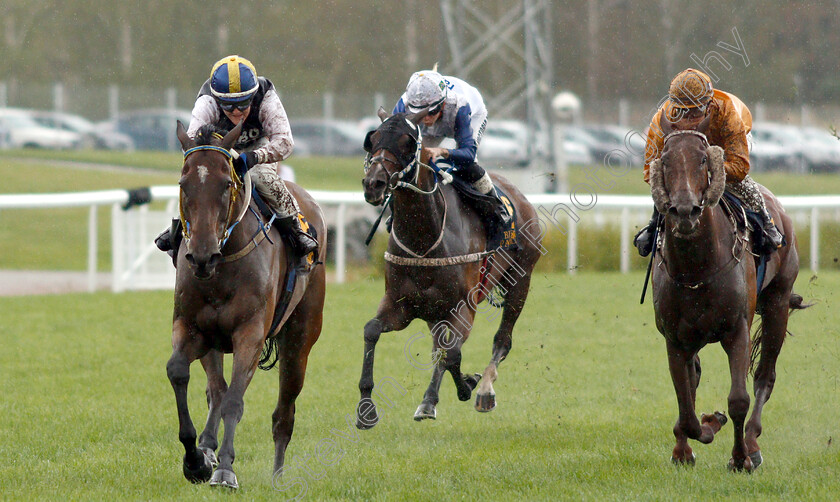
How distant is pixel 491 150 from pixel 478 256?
19595mm

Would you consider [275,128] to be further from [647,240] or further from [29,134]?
[29,134]

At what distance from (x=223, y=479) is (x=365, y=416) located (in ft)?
4.71

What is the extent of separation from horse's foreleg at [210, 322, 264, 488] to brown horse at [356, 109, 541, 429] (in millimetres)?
1169

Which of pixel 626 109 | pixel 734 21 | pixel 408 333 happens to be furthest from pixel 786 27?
pixel 408 333

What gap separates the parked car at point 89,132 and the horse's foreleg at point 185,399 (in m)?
23.4

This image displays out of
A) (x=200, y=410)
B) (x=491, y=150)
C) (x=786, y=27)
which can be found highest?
(x=786, y=27)

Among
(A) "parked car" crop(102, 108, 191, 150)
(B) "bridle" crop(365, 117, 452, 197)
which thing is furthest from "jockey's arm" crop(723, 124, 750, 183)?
(A) "parked car" crop(102, 108, 191, 150)

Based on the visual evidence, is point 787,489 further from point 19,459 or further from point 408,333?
point 408,333

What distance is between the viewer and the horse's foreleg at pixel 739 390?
5109 mm

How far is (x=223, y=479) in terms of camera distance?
4.57 meters

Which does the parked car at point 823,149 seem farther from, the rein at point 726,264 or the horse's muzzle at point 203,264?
the horse's muzzle at point 203,264

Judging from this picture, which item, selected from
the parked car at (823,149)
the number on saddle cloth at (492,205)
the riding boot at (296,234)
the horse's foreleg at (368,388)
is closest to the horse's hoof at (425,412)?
the horse's foreleg at (368,388)

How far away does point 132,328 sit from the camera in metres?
9.91

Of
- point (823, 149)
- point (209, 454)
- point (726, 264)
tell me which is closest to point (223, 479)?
point (209, 454)
